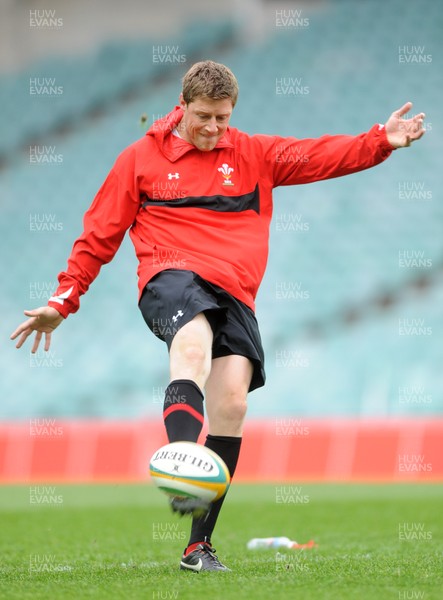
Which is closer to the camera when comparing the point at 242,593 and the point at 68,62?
the point at 242,593

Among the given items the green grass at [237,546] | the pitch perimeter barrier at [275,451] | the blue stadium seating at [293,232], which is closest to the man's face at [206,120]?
the green grass at [237,546]

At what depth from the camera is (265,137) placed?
4.44 m

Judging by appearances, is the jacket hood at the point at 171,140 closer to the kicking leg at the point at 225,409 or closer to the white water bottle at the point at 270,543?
the kicking leg at the point at 225,409

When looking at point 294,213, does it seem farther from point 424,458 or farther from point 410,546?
point 410,546

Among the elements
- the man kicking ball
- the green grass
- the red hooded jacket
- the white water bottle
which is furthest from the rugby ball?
the white water bottle

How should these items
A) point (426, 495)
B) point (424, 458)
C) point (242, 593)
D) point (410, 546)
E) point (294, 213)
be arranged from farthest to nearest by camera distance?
point (294, 213) < point (424, 458) < point (426, 495) < point (410, 546) < point (242, 593)

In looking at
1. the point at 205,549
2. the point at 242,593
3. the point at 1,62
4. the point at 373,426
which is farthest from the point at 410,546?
the point at 1,62

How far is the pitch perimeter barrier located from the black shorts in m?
7.01

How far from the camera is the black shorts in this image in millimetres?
3863

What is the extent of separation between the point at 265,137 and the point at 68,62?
12136 mm

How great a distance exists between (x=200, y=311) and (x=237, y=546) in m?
2.20

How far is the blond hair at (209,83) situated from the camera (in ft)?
13.1

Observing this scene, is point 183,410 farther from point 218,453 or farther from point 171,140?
point 171,140

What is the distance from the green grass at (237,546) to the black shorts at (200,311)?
0.91 meters
